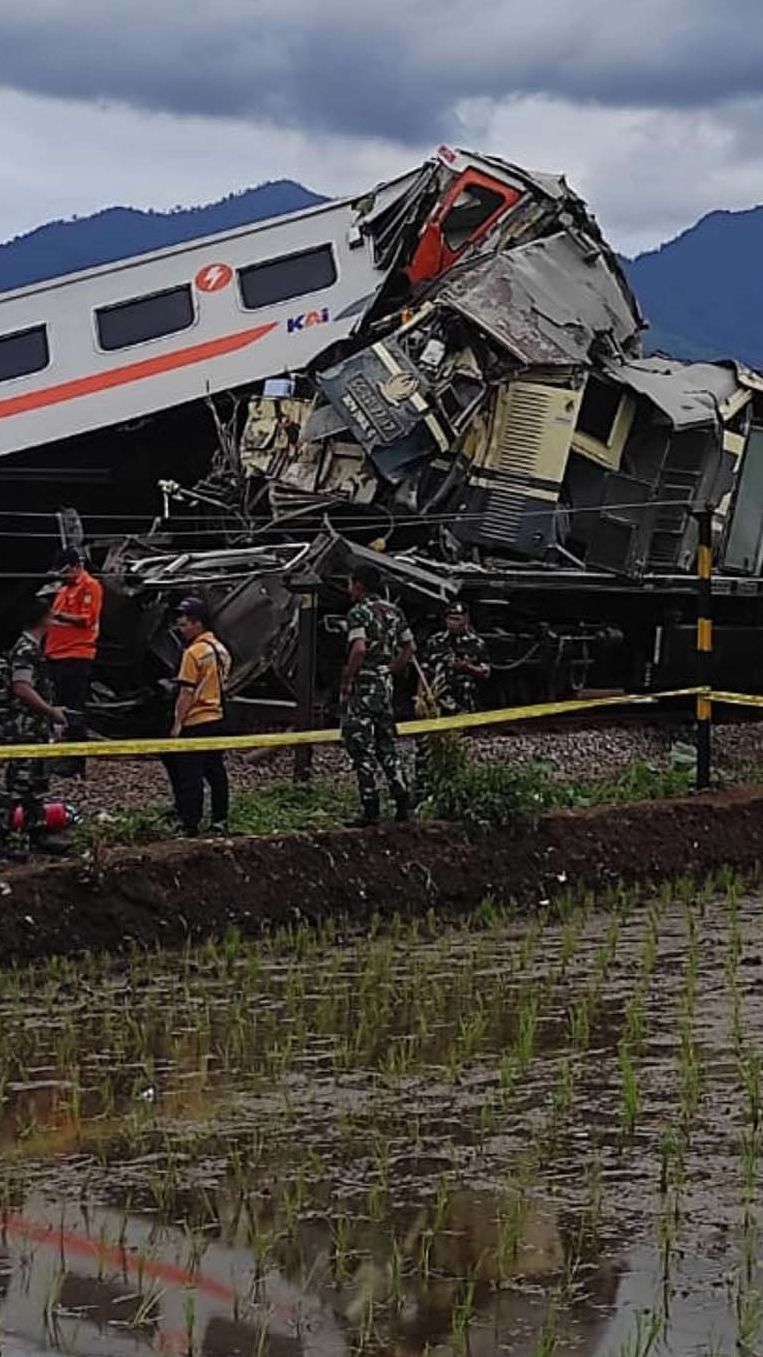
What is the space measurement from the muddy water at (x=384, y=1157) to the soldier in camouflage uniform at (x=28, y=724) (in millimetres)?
1282

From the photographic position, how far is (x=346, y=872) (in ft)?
35.2

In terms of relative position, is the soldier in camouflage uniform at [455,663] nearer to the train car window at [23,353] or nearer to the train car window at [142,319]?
the train car window at [142,319]

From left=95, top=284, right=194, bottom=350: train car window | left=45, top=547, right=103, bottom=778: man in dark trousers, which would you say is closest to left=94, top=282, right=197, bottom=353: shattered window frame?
left=95, top=284, right=194, bottom=350: train car window

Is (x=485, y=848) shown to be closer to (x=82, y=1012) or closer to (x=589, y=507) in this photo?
(x=82, y=1012)

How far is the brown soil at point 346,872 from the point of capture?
9617 mm

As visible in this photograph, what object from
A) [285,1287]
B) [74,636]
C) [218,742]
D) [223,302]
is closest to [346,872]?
[218,742]

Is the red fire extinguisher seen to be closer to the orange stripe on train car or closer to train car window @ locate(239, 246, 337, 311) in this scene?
the orange stripe on train car

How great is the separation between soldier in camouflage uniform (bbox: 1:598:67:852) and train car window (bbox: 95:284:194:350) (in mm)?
6842

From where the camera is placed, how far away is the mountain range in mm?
120188

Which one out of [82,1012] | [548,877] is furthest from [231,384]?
[82,1012]

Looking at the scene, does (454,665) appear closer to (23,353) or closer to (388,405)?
(388,405)

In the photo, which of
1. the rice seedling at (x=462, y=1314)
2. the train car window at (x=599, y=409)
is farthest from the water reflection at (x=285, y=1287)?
the train car window at (x=599, y=409)

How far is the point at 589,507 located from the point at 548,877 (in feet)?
19.9

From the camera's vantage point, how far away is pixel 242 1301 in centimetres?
495
